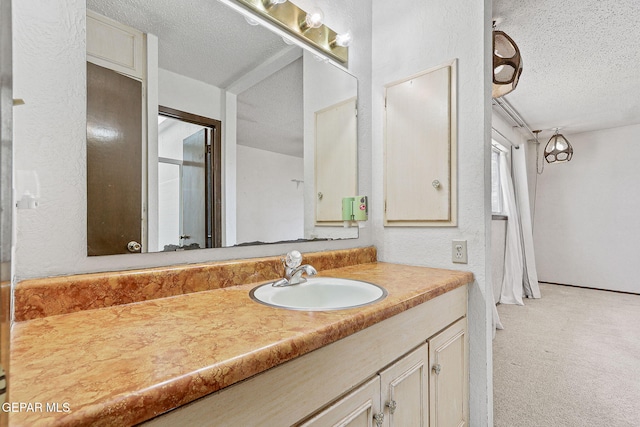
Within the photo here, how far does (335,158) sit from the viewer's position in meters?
1.59

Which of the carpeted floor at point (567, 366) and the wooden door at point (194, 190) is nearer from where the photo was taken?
the wooden door at point (194, 190)

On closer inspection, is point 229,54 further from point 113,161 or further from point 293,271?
point 293,271

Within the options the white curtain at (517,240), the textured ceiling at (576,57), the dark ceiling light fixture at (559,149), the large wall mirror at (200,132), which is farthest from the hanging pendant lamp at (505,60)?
the dark ceiling light fixture at (559,149)

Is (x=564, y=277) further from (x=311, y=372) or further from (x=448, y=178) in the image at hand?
(x=311, y=372)

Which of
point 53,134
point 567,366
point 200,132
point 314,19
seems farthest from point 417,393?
point 567,366

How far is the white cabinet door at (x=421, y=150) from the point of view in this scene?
1.43 m

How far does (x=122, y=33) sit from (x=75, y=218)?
0.58m

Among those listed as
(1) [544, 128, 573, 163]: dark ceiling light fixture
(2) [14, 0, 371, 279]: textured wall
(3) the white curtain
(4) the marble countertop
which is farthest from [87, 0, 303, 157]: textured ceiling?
(1) [544, 128, 573, 163]: dark ceiling light fixture

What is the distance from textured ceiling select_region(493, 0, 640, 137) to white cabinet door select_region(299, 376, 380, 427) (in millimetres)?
2349

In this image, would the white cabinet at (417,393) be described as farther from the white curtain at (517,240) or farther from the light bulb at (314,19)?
the white curtain at (517,240)

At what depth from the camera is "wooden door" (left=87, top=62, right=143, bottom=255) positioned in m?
0.83

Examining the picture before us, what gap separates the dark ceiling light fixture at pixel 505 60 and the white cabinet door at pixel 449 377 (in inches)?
56.2

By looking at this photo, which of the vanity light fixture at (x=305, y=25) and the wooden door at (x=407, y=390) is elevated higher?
the vanity light fixture at (x=305, y=25)

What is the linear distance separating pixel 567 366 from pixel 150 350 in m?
2.77
